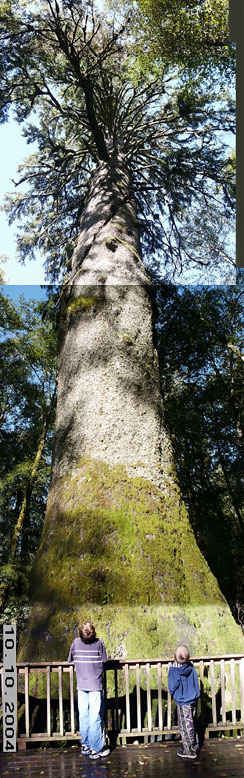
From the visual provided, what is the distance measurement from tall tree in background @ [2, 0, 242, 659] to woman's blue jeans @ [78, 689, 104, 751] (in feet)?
0.99

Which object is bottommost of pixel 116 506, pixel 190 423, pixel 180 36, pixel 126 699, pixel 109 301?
pixel 126 699

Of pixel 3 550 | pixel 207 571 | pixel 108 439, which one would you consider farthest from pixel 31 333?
pixel 207 571

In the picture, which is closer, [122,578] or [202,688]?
[202,688]

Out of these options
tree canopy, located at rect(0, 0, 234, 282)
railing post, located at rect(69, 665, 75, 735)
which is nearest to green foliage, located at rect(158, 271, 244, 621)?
tree canopy, located at rect(0, 0, 234, 282)

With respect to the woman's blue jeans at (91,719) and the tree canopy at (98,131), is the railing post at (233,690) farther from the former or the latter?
the tree canopy at (98,131)

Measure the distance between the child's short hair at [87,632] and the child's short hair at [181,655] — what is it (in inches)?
16.3

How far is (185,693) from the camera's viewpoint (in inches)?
127

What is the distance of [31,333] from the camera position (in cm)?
867

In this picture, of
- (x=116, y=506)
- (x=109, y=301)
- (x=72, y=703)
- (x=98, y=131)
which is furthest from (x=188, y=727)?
(x=98, y=131)

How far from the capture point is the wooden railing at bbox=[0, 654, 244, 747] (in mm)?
3336

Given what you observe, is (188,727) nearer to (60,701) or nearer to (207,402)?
(60,701)

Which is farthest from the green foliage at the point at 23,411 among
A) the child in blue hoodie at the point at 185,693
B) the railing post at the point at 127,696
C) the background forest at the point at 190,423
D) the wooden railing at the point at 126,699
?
the child in blue hoodie at the point at 185,693

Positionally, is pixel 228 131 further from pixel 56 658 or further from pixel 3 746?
pixel 3 746

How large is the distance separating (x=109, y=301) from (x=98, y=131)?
1798mm
